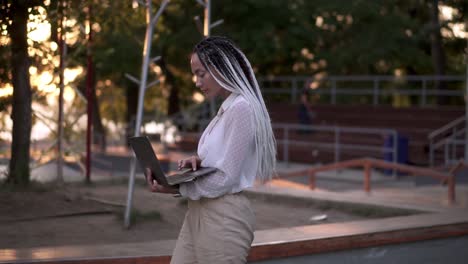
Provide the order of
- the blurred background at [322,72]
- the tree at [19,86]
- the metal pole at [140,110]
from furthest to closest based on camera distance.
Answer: the blurred background at [322,72]
the tree at [19,86]
the metal pole at [140,110]

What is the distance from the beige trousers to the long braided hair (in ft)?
0.80

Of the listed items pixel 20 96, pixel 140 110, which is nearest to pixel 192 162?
pixel 140 110

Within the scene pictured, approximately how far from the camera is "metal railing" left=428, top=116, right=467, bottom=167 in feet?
77.6

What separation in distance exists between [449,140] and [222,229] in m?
19.1

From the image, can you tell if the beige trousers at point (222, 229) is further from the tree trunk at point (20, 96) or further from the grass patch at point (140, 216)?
the tree trunk at point (20, 96)

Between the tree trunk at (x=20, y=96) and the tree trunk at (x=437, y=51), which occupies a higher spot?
the tree trunk at (x=437, y=51)

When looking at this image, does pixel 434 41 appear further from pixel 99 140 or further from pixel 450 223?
pixel 450 223

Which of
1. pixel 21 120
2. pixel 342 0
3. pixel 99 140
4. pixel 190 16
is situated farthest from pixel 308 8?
pixel 21 120

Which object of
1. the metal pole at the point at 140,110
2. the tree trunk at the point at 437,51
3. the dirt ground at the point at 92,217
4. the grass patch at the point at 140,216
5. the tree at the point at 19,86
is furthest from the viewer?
the tree trunk at the point at 437,51

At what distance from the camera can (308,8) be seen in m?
30.5

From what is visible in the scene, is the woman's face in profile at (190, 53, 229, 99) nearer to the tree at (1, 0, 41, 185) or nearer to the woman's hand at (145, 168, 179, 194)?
the woman's hand at (145, 168, 179, 194)

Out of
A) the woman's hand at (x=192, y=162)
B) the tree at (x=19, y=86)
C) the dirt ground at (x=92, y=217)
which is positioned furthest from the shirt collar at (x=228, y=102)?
the tree at (x=19, y=86)

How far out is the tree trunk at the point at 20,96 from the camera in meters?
9.52

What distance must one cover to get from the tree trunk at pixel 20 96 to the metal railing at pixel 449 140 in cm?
1454
